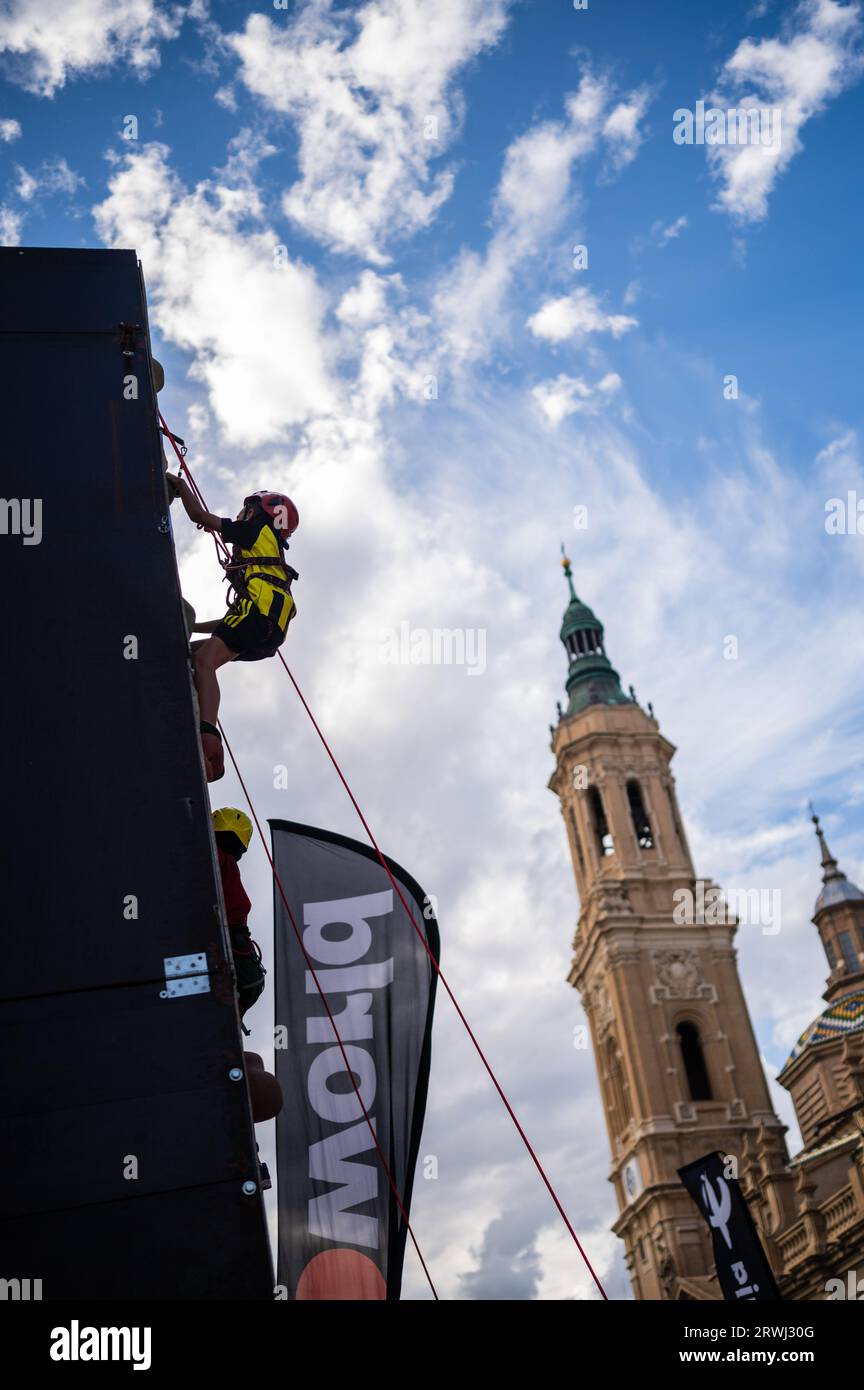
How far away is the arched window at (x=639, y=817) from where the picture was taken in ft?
193

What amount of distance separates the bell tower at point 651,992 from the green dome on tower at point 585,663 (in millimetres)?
249

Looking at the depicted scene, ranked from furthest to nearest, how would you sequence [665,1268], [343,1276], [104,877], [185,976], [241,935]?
[665,1268]
[343,1276]
[241,935]
[104,877]
[185,976]

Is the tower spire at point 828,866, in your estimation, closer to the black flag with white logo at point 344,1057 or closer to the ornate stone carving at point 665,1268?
the ornate stone carving at point 665,1268

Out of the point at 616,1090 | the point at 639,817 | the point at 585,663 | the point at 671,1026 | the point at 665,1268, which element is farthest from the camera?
the point at 585,663

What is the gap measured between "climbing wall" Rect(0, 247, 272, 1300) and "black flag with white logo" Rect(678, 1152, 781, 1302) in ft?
81.6

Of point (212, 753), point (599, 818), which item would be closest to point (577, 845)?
point (599, 818)

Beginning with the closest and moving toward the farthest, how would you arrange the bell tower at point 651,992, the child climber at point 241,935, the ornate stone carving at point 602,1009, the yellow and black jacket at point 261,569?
1. the child climber at point 241,935
2. the yellow and black jacket at point 261,569
3. the bell tower at point 651,992
4. the ornate stone carving at point 602,1009

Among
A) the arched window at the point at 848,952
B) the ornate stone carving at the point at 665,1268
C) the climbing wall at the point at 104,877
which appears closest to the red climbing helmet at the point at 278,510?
the climbing wall at the point at 104,877

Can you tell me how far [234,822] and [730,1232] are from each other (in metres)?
25.6

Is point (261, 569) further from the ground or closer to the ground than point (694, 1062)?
closer to the ground

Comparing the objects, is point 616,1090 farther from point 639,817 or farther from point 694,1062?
point 639,817

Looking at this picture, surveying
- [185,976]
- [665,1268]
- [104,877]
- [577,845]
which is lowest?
[185,976]

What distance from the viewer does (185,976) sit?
14.1ft
